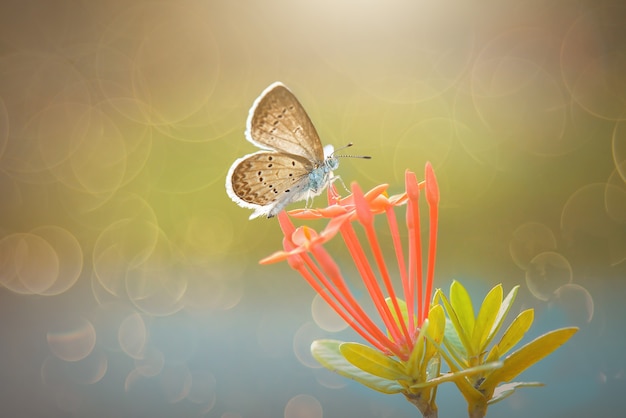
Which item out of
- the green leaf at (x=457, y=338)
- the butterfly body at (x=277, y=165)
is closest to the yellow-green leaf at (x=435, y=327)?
the green leaf at (x=457, y=338)

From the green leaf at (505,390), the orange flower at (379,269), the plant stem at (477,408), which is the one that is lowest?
the plant stem at (477,408)

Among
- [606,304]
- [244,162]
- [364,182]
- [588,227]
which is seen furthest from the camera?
[364,182]

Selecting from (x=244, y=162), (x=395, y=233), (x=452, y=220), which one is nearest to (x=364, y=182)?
(x=452, y=220)

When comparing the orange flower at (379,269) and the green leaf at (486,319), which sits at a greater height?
the orange flower at (379,269)

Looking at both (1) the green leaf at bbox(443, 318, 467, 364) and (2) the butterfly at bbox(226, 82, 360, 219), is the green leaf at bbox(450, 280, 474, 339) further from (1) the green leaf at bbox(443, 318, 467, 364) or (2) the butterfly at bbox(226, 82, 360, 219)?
(2) the butterfly at bbox(226, 82, 360, 219)

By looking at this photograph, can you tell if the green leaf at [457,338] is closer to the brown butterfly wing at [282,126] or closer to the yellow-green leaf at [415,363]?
the yellow-green leaf at [415,363]

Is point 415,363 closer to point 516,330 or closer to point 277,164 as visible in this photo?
point 516,330

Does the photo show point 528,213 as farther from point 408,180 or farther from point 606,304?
point 408,180
